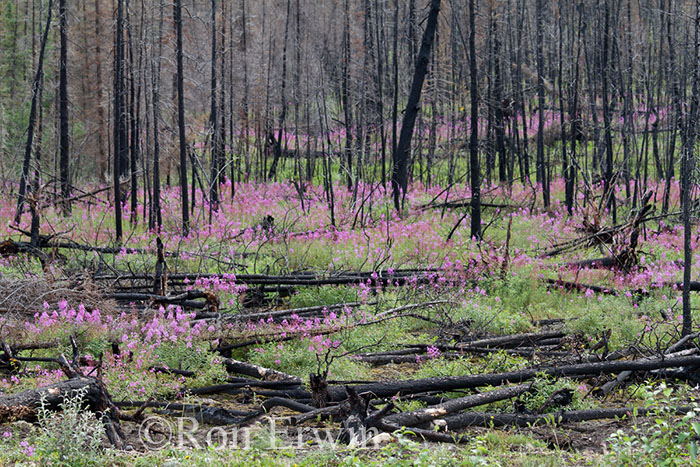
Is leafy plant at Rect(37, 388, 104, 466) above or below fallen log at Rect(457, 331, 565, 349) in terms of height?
above

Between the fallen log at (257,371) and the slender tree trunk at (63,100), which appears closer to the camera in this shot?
the fallen log at (257,371)

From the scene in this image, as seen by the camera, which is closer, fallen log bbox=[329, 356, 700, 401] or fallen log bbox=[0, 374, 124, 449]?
fallen log bbox=[0, 374, 124, 449]

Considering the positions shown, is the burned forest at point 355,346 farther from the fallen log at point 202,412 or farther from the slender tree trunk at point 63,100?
the slender tree trunk at point 63,100

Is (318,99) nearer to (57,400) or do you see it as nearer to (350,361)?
(350,361)

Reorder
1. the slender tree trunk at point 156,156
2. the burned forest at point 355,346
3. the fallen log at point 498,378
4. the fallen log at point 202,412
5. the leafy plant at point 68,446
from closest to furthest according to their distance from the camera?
the leafy plant at point 68,446 → the burned forest at point 355,346 → the fallen log at point 202,412 → the fallen log at point 498,378 → the slender tree trunk at point 156,156

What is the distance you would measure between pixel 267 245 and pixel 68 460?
9059 millimetres

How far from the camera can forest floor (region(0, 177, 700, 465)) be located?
4.57 meters

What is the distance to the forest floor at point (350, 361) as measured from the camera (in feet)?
15.0

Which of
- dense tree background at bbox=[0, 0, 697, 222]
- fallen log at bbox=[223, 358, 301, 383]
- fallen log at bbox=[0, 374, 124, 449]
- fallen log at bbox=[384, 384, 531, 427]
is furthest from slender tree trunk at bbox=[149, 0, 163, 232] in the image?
fallen log at bbox=[384, 384, 531, 427]

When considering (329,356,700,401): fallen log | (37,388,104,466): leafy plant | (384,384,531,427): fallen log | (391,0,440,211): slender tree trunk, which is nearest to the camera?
(37,388,104,466): leafy plant

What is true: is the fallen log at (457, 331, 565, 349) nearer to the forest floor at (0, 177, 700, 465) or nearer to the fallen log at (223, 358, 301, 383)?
the forest floor at (0, 177, 700, 465)

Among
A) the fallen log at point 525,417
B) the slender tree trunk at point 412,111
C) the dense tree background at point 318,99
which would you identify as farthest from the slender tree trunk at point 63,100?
the fallen log at point 525,417

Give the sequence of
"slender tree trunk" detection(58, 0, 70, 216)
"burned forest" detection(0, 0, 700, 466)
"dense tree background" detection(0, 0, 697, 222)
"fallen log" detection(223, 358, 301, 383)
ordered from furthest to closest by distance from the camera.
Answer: "dense tree background" detection(0, 0, 697, 222) < "slender tree trunk" detection(58, 0, 70, 216) < "fallen log" detection(223, 358, 301, 383) < "burned forest" detection(0, 0, 700, 466)

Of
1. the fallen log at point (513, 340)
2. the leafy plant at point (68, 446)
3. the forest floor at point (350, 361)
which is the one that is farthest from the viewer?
the fallen log at point (513, 340)
